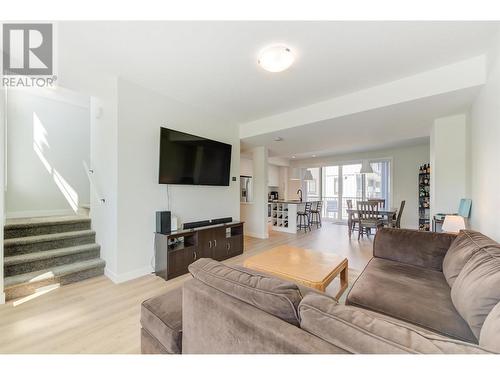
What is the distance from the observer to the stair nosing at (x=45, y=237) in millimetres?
2477

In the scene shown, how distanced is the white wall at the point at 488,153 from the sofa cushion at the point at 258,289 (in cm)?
216

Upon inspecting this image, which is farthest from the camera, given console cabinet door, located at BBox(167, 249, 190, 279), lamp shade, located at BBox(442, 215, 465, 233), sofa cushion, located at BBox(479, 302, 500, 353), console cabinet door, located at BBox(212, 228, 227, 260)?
console cabinet door, located at BBox(212, 228, 227, 260)

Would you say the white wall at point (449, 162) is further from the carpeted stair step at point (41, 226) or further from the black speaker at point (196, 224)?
the carpeted stair step at point (41, 226)

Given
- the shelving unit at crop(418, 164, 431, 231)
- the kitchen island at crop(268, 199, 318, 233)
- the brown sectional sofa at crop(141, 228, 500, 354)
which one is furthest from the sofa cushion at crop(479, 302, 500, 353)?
the shelving unit at crop(418, 164, 431, 231)

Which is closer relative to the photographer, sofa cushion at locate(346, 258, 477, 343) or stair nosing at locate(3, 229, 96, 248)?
sofa cushion at locate(346, 258, 477, 343)

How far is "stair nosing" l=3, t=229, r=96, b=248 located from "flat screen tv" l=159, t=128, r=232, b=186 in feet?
4.40

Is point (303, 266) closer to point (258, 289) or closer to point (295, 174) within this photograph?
point (258, 289)

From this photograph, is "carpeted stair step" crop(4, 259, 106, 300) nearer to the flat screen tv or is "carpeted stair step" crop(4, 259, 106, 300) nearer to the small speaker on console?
the flat screen tv

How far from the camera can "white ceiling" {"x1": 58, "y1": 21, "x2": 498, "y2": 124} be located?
1.77 meters

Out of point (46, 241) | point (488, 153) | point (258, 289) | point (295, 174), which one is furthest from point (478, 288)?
point (295, 174)

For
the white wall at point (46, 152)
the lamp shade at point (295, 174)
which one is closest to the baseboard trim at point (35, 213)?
the white wall at point (46, 152)

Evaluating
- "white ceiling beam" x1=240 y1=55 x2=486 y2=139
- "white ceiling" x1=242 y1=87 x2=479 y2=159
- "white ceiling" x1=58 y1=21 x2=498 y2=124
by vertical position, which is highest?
"white ceiling" x1=58 y1=21 x2=498 y2=124

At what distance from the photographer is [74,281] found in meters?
2.55
